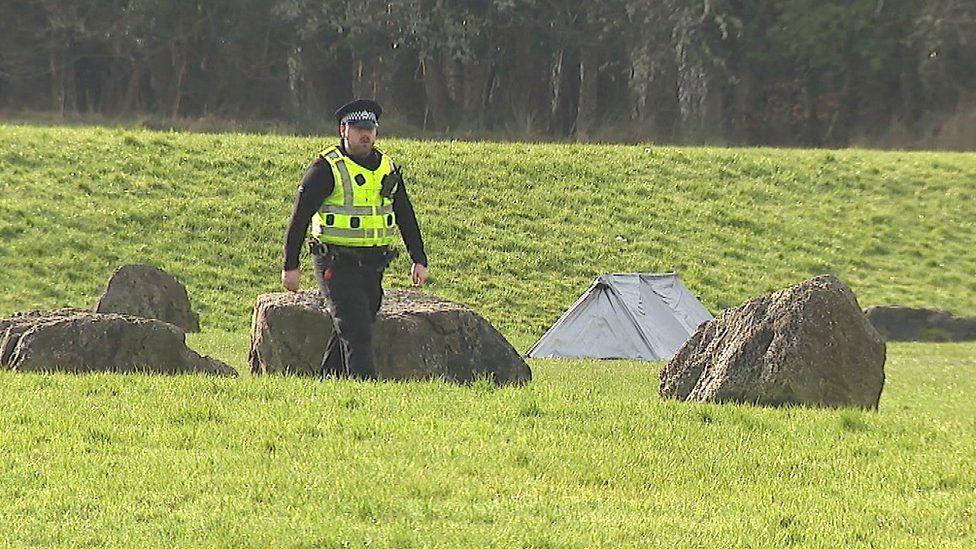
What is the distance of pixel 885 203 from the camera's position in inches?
1485

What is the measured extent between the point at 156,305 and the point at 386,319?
888 cm

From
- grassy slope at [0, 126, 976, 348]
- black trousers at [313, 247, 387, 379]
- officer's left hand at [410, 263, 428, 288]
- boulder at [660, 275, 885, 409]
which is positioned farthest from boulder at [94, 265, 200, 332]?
boulder at [660, 275, 885, 409]

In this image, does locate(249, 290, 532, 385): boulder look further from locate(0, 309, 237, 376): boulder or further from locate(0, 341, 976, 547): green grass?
locate(0, 341, 976, 547): green grass

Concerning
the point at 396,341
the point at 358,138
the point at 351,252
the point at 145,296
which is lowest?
the point at 145,296

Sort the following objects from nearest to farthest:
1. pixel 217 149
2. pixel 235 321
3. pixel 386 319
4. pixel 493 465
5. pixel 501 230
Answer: pixel 493 465 → pixel 386 319 → pixel 235 321 → pixel 501 230 → pixel 217 149

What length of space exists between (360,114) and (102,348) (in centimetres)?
291

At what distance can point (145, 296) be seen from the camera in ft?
71.2

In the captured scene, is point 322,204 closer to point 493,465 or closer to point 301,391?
point 301,391

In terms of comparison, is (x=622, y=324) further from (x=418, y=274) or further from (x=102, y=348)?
(x=102, y=348)

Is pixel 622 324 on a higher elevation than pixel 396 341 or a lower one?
lower

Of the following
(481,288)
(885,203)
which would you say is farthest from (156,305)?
(885,203)

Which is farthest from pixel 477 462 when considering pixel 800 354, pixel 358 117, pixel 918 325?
pixel 918 325

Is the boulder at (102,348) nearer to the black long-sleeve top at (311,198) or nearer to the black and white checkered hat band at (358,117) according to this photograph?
the black long-sleeve top at (311,198)

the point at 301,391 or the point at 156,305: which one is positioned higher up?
the point at 301,391
